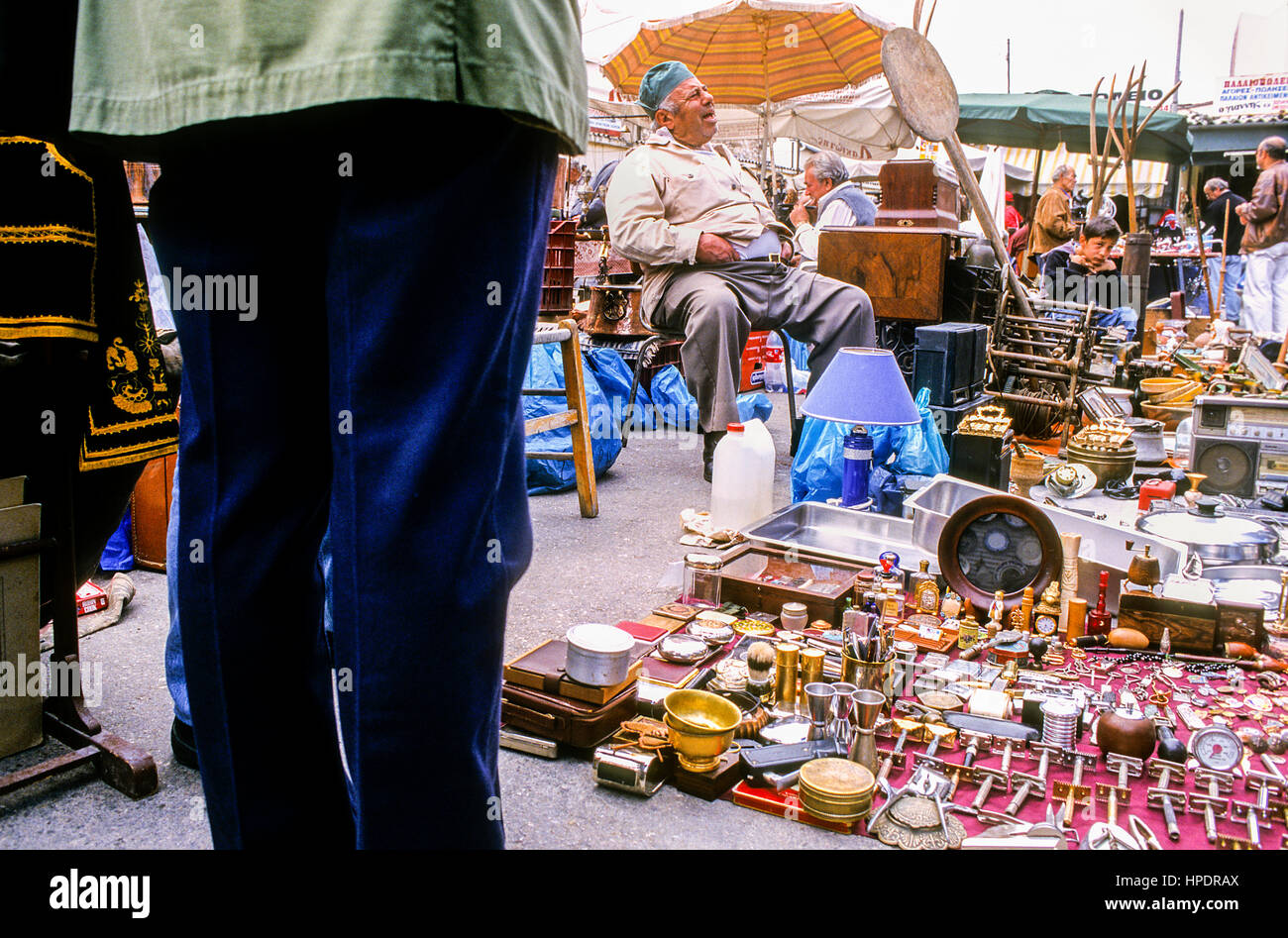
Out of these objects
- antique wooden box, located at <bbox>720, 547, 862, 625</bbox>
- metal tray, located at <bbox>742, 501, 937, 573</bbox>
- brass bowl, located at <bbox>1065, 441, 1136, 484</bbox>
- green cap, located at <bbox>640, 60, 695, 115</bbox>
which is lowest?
antique wooden box, located at <bbox>720, 547, 862, 625</bbox>

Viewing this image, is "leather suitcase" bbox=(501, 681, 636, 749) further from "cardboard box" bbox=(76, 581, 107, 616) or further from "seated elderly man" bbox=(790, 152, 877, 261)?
"seated elderly man" bbox=(790, 152, 877, 261)

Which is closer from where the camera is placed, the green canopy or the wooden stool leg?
the wooden stool leg

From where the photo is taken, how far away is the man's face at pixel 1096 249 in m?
7.84

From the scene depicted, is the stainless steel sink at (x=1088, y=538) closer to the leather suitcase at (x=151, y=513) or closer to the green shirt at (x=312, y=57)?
the green shirt at (x=312, y=57)

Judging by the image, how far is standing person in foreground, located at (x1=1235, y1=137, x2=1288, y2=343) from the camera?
9250 millimetres

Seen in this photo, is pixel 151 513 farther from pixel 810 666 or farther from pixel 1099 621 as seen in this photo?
pixel 1099 621

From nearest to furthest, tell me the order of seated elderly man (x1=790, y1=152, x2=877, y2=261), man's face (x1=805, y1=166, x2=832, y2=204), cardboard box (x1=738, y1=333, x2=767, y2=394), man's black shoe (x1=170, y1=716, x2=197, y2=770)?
man's black shoe (x1=170, y1=716, x2=197, y2=770) < cardboard box (x1=738, y1=333, x2=767, y2=394) < seated elderly man (x1=790, y1=152, x2=877, y2=261) < man's face (x1=805, y1=166, x2=832, y2=204)

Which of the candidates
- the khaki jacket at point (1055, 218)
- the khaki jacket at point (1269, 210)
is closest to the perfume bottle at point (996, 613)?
the khaki jacket at point (1055, 218)

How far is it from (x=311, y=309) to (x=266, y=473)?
19cm

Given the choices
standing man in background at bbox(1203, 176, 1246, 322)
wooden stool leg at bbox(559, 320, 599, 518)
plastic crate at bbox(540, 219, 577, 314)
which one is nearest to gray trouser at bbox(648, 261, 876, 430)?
wooden stool leg at bbox(559, 320, 599, 518)

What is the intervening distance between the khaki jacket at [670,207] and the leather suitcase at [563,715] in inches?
106

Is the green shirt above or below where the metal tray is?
above

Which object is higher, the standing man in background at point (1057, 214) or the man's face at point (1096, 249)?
the standing man in background at point (1057, 214)

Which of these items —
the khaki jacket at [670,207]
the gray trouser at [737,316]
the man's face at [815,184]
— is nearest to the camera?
the gray trouser at [737,316]
